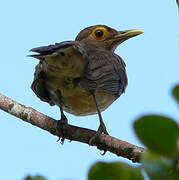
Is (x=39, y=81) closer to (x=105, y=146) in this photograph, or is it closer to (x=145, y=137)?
(x=105, y=146)

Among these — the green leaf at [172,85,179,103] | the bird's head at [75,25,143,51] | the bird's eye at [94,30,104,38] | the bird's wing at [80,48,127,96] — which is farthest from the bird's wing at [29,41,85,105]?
the green leaf at [172,85,179,103]

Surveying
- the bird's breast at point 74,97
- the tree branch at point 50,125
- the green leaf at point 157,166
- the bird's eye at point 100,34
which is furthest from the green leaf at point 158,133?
the bird's eye at point 100,34

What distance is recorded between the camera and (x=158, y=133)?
0.72m

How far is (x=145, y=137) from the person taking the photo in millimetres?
730

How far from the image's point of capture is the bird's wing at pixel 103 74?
13.8ft

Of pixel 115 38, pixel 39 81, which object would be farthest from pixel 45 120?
pixel 115 38

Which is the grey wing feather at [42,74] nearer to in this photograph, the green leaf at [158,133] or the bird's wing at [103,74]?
the bird's wing at [103,74]

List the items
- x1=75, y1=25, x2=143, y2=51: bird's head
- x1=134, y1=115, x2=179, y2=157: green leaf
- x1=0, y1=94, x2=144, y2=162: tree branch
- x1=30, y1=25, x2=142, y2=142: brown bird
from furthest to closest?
1. x1=75, y1=25, x2=143, y2=51: bird's head
2. x1=30, y1=25, x2=142, y2=142: brown bird
3. x1=0, y1=94, x2=144, y2=162: tree branch
4. x1=134, y1=115, x2=179, y2=157: green leaf

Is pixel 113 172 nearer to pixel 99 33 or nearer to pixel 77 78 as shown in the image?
pixel 77 78

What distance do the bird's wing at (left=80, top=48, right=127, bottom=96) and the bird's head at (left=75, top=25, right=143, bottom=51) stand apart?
3.83 feet

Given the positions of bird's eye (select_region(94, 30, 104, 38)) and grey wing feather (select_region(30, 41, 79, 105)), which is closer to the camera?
grey wing feather (select_region(30, 41, 79, 105))

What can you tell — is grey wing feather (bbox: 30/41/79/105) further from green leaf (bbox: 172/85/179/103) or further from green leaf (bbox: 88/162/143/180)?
green leaf (bbox: 172/85/179/103)

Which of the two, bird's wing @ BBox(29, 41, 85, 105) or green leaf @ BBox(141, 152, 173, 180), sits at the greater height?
green leaf @ BBox(141, 152, 173, 180)

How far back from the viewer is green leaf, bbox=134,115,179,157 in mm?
722
